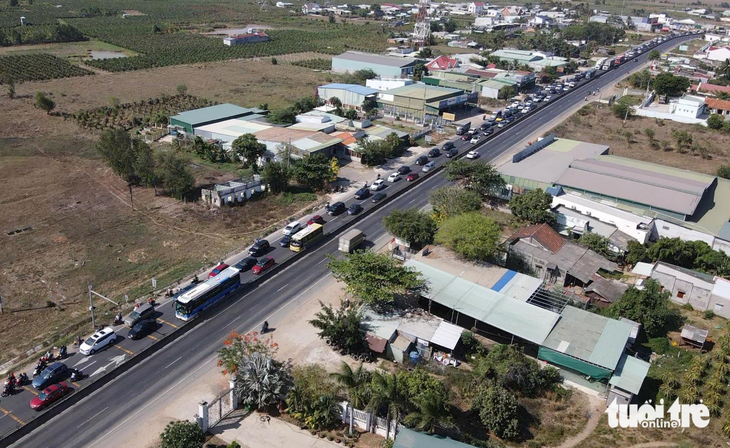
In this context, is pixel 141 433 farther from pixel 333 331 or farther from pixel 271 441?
pixel 333 331

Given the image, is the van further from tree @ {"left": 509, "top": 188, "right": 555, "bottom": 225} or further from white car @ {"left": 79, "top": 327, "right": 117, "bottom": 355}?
tree @ {"left": 509, "top": 188, "right": 555, "bottom": 225}

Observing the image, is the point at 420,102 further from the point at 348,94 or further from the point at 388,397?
the point at 388,397

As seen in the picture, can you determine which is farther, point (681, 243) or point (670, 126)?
point (670, 126)

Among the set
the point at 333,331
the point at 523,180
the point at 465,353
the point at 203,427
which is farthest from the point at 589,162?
the point at 203,427

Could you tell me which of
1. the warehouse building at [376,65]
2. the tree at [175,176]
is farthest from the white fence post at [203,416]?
the warehouse building at [376,65]

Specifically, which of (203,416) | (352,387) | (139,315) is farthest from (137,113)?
(352,387)

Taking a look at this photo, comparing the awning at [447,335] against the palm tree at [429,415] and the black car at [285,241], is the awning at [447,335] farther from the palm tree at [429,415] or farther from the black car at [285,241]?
the black car at [285,241]

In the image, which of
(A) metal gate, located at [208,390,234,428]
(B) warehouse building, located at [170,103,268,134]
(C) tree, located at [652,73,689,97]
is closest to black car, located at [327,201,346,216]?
(A) metal gate, located at [208,390,234,428]
